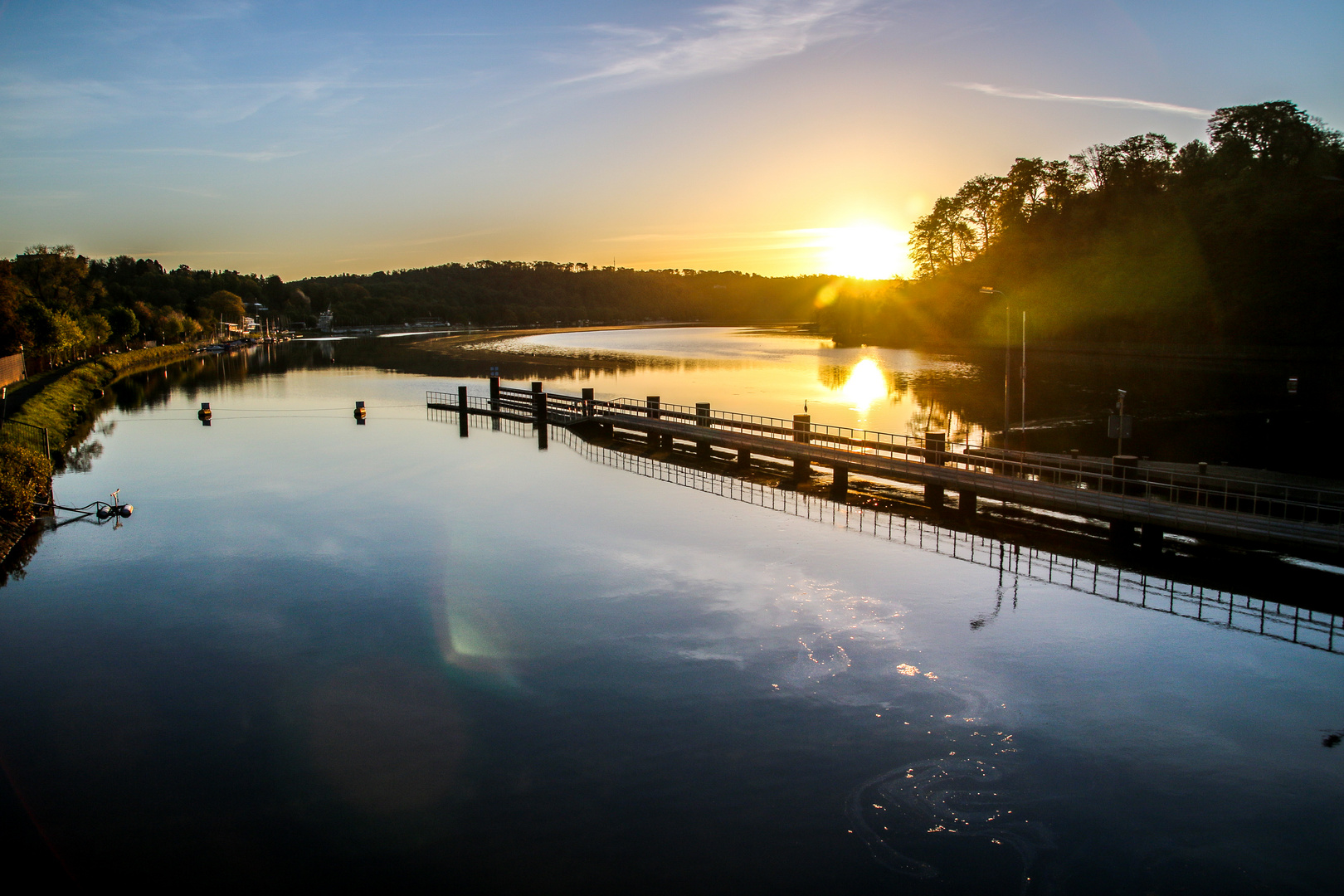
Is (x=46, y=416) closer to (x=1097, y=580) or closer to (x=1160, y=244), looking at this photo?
(x=1097, y=580)

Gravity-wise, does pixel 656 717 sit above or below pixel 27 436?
below

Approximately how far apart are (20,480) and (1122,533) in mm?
30774

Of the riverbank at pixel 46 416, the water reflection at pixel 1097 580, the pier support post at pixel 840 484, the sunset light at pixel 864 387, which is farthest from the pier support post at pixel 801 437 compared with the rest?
the riverbank at pixel 46 416

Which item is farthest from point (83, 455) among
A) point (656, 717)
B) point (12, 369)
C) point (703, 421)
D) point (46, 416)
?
point (656, 717)

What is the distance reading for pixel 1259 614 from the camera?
1781cm

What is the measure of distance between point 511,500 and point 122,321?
92392 millimetres

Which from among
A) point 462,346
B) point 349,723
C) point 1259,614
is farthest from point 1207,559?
point 462,346

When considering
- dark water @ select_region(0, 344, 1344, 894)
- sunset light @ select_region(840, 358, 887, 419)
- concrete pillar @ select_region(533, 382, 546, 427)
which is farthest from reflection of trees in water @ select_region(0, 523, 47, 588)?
sunset light @ select_region(840, 358, 887, 419)

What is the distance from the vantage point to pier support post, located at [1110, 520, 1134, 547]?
22.5m

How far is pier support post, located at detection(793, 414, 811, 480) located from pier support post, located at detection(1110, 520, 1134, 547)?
1032 cm

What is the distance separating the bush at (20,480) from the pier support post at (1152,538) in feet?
97.7

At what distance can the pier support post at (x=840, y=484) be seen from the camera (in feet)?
96.7

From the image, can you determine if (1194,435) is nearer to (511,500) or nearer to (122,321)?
(511,500)

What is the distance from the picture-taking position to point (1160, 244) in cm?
8162
